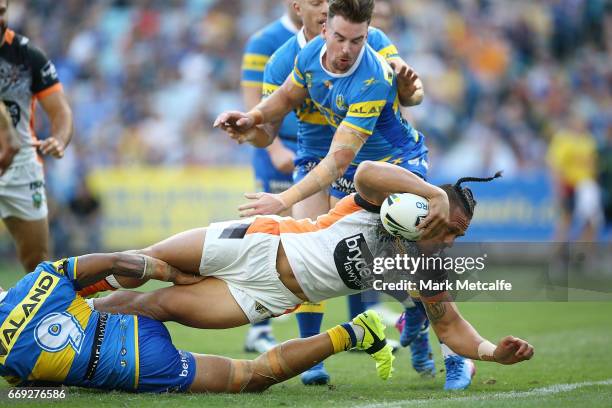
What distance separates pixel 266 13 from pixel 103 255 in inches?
567

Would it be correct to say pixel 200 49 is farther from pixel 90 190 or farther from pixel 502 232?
pixel 502 232

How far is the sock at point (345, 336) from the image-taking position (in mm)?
6051

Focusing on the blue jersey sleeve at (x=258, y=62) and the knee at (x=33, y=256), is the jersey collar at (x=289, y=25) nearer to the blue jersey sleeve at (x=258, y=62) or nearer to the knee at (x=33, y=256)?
the blue jersey sleeve at (x=258, y=62)

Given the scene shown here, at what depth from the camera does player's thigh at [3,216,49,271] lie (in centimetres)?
833

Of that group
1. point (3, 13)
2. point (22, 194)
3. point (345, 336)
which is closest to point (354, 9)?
point (345, 336)

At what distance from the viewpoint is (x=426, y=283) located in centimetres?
600

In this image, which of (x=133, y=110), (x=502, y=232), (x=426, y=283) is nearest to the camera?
(x=426, y=283)

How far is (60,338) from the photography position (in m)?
5.69

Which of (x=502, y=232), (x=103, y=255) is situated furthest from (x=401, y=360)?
(x=502, y=232)

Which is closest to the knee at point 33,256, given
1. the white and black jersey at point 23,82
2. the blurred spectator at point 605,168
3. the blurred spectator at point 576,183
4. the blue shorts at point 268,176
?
the white and black jersey at point 23,82

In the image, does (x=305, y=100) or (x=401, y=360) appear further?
(x=401, y=360)

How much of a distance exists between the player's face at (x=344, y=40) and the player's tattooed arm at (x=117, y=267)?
1801mm

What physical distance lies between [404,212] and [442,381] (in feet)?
6.03

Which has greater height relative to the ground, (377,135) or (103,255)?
(377,135)
